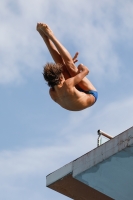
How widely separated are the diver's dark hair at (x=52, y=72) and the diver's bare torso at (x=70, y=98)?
150 mm

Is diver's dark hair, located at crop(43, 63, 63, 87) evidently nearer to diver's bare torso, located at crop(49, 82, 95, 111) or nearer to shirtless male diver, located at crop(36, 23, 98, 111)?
shirtless male diver, located at crop(36, 23, 98, 111)

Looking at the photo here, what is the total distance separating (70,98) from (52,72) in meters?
0.54

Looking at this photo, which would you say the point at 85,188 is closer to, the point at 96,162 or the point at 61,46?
the point at 96,162

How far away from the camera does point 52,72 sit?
10.4m

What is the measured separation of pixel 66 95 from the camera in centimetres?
1055

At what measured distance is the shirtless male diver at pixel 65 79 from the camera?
10.5 m

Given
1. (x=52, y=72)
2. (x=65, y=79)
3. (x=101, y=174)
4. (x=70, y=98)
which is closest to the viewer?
(x=52, y=72)

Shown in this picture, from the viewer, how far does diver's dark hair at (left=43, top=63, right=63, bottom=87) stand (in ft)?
34.0

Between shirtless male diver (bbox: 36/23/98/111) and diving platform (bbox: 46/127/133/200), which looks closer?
shirtless male diver (bbox: 36/23/98/111)

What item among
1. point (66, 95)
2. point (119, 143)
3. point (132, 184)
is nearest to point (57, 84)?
point (66, 95)

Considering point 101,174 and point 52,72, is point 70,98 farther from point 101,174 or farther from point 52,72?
point 101,174

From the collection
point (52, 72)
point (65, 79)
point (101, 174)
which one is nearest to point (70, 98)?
point (65, 79)

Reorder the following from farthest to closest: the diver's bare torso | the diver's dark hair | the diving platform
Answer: the diving platform
the diver's bare torso
the diver's dark hair

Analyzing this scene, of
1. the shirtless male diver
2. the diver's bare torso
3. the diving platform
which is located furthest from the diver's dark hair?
the diving platform
